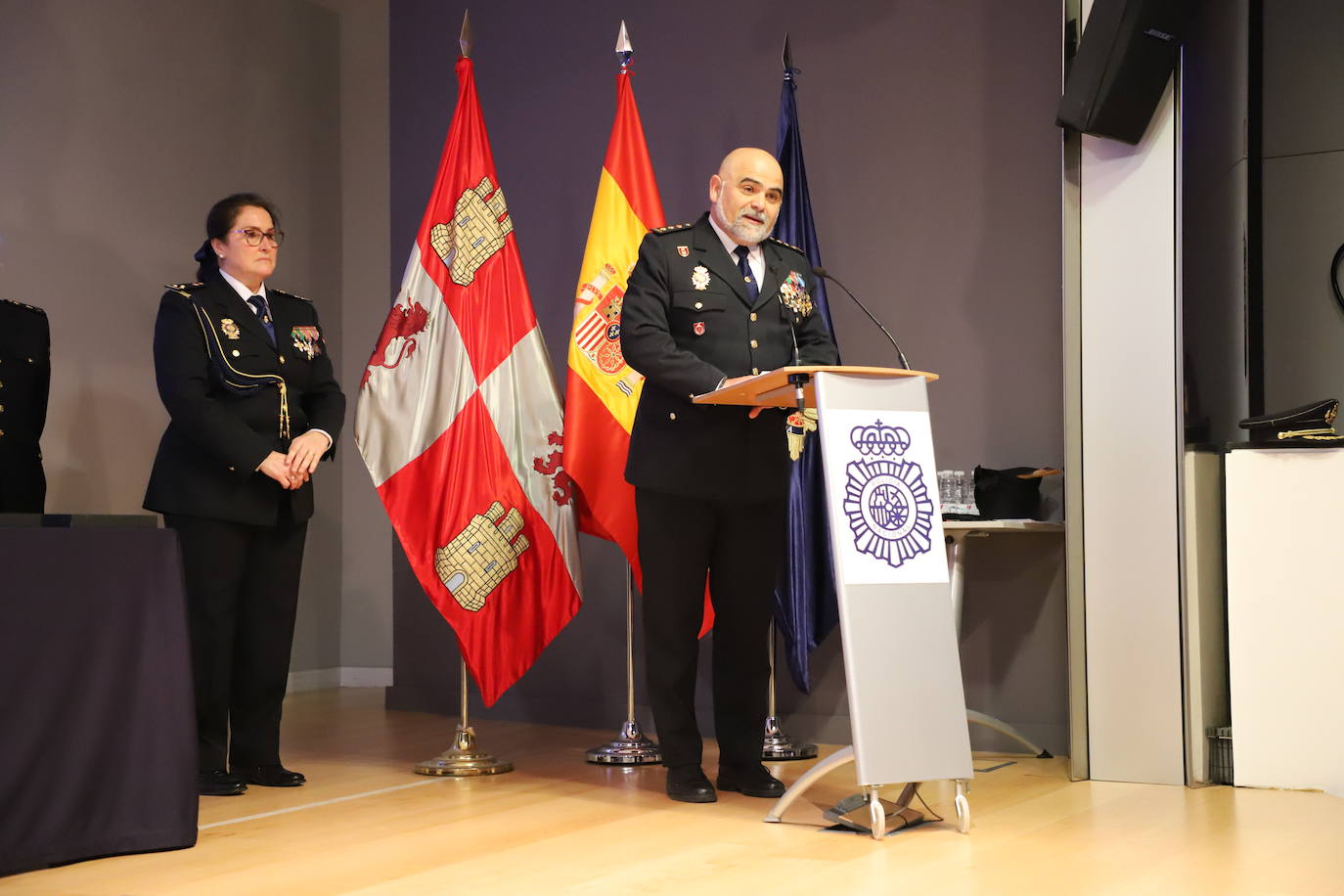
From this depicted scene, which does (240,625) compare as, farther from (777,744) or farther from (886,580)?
(886,580)

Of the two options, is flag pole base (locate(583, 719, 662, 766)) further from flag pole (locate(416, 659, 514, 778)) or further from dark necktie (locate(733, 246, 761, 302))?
dark necktie (locate(733, 246, 761, 302))

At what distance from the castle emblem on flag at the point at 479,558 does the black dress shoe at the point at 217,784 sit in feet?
2.59

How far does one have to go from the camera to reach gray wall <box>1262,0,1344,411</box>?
402 cm

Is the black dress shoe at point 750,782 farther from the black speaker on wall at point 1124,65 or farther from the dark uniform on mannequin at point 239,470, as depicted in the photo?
the black speaker on wall at point 1124,65

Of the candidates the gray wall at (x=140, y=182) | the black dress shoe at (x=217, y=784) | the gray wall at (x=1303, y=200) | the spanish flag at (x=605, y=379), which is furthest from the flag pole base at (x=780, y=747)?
the gray wall at (x=140, y=182)

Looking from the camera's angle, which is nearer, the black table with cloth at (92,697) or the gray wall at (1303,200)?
the black table with cloth at (92,697)

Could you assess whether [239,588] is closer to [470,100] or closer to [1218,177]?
[470,100]

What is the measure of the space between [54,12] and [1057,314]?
12.2 feet

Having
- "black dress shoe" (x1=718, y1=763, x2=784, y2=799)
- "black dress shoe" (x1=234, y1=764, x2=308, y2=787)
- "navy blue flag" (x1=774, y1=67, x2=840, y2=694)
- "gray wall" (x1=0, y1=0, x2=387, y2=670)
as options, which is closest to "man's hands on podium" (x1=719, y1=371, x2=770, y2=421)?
"navy blue flag" (x1=774, y1=67, x2=840, y2=694)

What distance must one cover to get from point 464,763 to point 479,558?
58cm

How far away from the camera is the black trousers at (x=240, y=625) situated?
340 centimetres

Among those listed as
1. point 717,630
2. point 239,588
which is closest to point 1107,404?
point 717,630

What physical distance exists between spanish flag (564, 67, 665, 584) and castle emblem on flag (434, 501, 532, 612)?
0.25 meters

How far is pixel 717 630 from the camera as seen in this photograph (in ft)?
10.9
